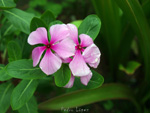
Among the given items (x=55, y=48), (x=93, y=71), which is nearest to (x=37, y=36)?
(x=55, y=48)

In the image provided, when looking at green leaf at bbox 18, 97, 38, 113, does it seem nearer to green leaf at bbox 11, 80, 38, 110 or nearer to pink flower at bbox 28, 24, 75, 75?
green leaf at bbox 11, 80, 38, 110

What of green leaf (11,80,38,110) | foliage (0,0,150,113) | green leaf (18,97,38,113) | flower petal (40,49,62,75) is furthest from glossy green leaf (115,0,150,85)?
green leaf (18,97,38,113)

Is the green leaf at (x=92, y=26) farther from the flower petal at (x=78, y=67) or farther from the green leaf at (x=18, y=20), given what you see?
the green leaf at (x=18, y=20)

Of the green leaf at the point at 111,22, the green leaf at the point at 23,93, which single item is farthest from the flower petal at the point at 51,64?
the green leaf at the point at 111,22

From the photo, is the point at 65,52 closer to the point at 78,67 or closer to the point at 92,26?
the point at 78,67

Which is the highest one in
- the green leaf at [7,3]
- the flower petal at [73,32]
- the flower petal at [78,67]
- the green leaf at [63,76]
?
the green leaf at [7,3]

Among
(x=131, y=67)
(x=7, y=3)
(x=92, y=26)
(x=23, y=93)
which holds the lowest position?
(x=131, y=67)

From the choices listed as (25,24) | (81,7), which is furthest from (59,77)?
(81,7)
